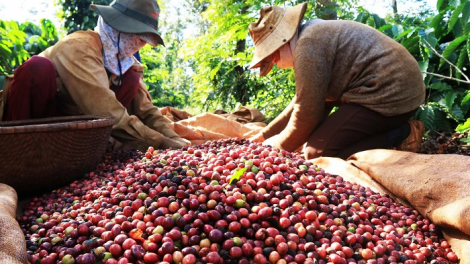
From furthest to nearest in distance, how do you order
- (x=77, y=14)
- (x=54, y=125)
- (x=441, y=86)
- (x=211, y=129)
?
(x=77, y=14), (x=211, y=129), (x=441, y=86), (x=54, y=125)

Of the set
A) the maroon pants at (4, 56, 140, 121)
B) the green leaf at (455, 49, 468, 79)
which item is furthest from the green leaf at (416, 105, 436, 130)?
the maroon pants at (4, 56, 140, 121)

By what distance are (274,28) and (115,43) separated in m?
1.35

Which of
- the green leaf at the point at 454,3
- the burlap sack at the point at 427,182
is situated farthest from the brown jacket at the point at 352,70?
the green leaf at the point at 454,3

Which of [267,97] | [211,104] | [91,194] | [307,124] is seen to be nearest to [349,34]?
[307,124]

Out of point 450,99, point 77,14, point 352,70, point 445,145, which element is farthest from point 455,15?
point 77,14

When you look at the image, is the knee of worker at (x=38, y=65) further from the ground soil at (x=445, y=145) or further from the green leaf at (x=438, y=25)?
the green leaf at (x=438, y=25)

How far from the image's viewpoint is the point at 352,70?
2604 millimetres

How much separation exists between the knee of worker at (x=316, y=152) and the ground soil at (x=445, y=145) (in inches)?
43.1

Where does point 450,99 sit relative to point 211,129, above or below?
above

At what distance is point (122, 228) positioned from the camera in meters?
1.44

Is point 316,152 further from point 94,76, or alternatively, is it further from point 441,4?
point 441,4

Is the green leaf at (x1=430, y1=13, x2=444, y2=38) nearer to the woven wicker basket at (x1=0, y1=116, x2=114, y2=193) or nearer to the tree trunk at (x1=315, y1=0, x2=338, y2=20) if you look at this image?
the tree trunk at (x1=315, y1=0, x2=338, y2=20)

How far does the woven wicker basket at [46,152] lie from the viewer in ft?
6.27

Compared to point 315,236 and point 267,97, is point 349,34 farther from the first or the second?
point 267,97
